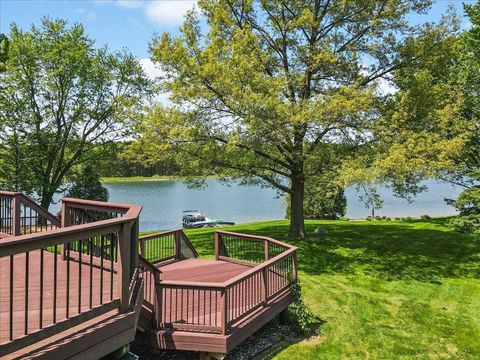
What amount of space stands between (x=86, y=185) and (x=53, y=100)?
6884mm

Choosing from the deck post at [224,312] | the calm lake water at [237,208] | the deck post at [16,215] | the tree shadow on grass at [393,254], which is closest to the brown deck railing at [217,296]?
the deck post at [224,312]

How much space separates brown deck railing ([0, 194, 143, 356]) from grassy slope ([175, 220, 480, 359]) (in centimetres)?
386

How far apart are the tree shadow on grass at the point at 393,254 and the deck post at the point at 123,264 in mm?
8249

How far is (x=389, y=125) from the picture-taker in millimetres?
13375

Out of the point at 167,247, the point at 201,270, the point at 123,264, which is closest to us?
the point at 123,264

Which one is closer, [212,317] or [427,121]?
[212,317]

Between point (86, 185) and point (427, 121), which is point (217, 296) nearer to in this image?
point (427, 121)

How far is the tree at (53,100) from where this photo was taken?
21109mm

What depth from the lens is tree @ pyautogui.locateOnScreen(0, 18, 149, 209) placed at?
21.1 meters

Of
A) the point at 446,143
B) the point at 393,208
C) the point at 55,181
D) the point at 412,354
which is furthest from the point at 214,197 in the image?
the point at 412,354

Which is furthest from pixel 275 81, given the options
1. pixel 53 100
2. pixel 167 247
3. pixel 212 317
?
pixel 53 100

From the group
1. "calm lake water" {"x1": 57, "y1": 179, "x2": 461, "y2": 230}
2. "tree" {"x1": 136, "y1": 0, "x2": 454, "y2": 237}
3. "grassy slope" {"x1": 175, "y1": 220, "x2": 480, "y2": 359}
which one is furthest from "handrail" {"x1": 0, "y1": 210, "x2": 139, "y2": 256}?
"calm lake water" {"x1": 57, "y1": 179, "x2": 461, "y2": 230}

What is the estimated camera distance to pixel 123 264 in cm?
463

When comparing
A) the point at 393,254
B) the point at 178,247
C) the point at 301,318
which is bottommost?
the point at 301,318
